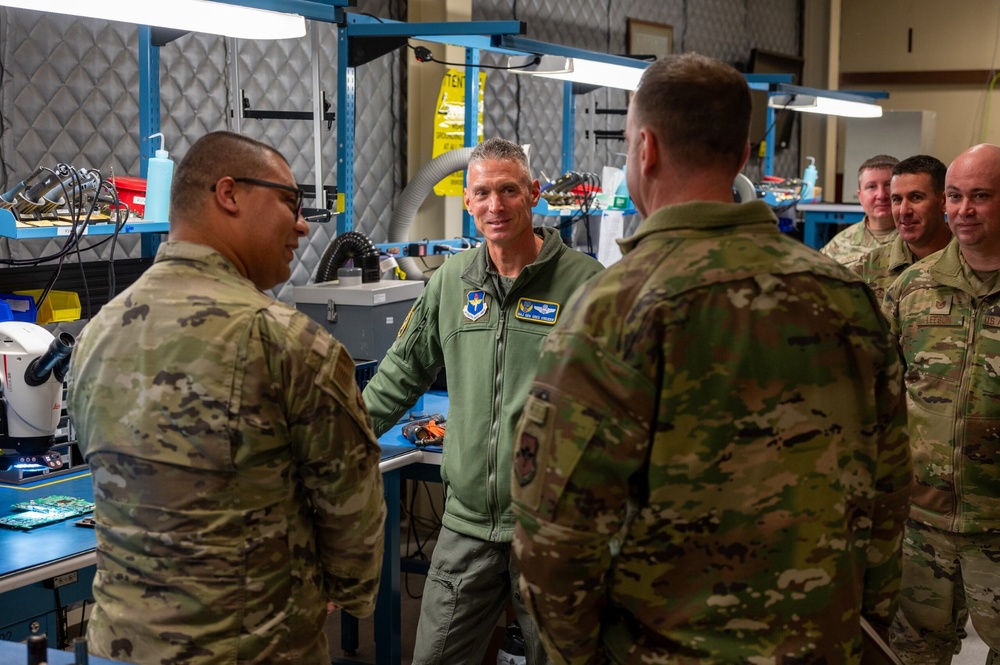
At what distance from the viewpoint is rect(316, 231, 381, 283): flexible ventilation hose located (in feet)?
11.5

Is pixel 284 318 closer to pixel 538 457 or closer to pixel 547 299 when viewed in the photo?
pixel 538 457

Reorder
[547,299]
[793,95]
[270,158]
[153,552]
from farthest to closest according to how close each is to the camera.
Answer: [793,95] < [547,299] < [270,158] < [153,552]

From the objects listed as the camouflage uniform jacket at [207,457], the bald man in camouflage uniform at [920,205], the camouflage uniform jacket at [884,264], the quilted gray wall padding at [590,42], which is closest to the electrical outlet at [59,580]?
the camouflage uniform jacket at [207,457]

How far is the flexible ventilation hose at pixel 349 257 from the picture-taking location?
351 centimetres

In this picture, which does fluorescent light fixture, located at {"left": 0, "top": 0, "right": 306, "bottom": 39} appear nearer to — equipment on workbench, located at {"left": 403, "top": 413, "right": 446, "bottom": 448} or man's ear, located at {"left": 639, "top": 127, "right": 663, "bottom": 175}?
equipment on workbench, located at {"left": 403, "top": 413, "right": 446, "bottom": 448}

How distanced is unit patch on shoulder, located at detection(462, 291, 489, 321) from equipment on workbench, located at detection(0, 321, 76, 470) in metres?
0.95

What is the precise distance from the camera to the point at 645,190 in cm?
143

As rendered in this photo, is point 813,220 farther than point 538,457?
Yes

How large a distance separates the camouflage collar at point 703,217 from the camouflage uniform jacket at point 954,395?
123 centimetres

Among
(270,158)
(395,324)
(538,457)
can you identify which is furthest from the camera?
(395,324)

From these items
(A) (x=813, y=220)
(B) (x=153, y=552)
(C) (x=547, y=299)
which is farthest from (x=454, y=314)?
(A) (x=813, y=220)

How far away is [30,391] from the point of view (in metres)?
2.54

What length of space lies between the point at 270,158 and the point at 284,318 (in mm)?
282

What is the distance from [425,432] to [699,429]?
1854mm
